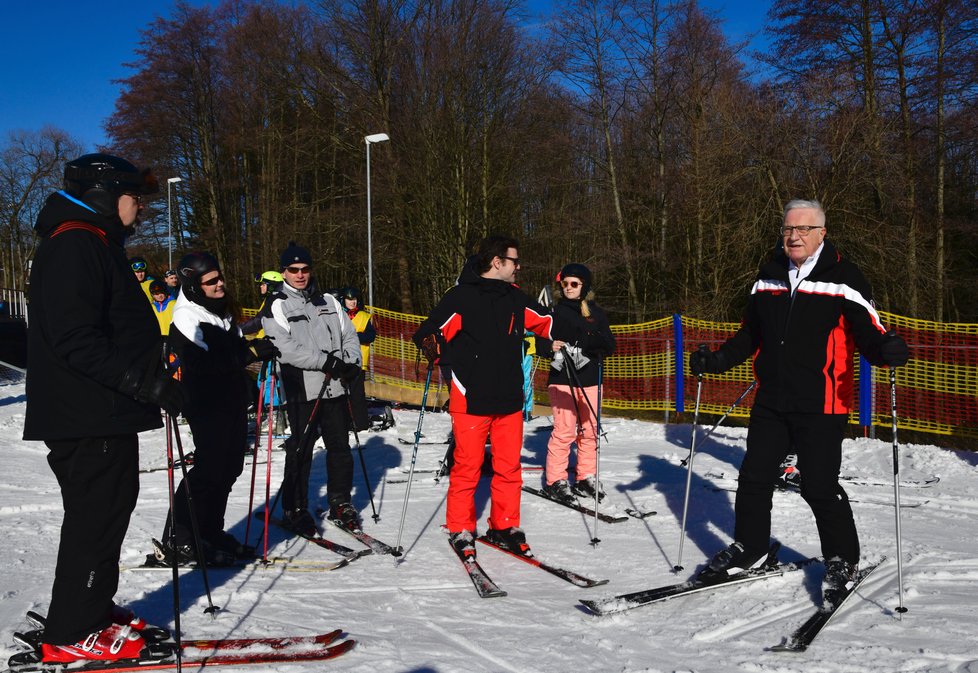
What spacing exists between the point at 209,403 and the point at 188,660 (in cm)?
161

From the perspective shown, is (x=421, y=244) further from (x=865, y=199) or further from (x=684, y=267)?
(x=865, y=199)

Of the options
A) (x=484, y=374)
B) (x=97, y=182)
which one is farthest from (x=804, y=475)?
(x=97, y=182)

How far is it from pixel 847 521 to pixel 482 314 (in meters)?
2.21

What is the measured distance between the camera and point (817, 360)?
3.74 metres

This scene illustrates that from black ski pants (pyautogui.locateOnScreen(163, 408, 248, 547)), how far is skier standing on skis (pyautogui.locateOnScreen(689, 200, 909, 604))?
2826 mm

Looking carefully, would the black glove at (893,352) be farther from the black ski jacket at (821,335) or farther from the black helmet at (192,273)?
the black helmet at (192,273)

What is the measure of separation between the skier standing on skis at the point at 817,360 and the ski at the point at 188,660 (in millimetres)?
2230

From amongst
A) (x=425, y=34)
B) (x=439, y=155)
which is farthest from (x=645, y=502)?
(x=425, y=34)

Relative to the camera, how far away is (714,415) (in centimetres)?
1153

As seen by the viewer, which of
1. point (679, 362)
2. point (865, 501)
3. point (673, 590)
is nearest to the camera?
point (673, 590)

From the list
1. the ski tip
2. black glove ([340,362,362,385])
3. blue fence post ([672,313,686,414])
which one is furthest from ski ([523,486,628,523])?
blue fence post ([672,313,686,414])

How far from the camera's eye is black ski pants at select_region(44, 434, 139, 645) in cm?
290

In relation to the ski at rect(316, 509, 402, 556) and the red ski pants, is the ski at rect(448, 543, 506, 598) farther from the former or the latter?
the ski at rect(316, 509, 402, 556)

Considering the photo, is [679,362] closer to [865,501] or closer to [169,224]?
[865,501]
